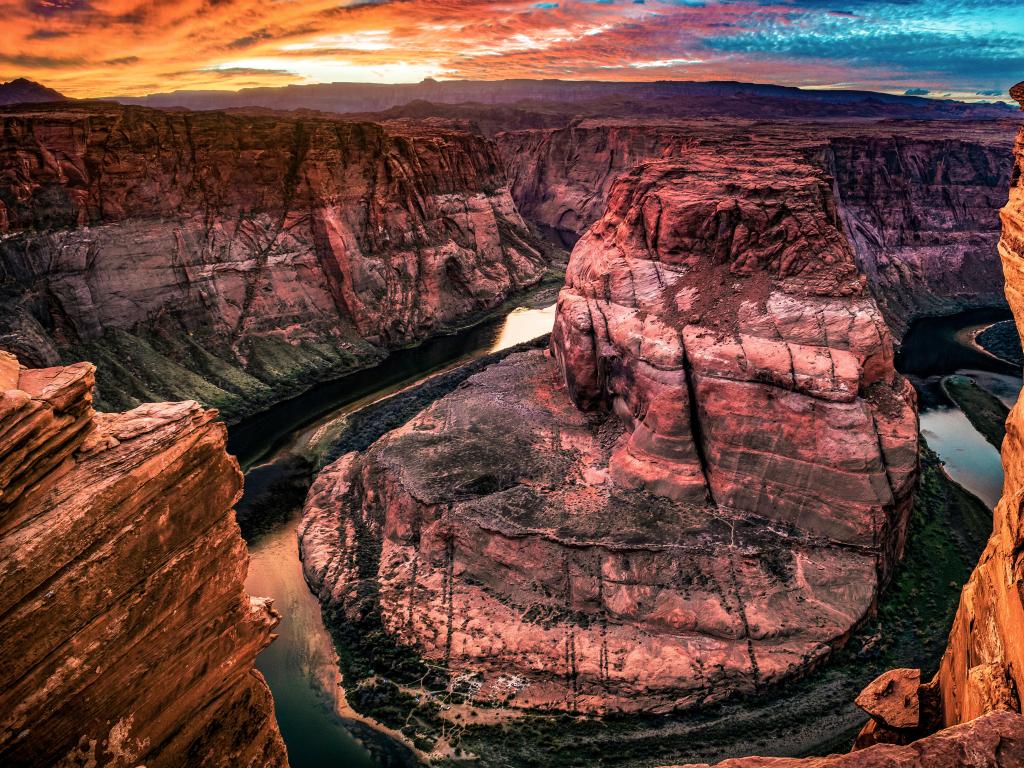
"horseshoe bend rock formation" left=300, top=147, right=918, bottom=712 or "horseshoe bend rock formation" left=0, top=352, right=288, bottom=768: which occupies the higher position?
"horseshoe bend rock formation" left=0, top=352, right=288, bottom=768

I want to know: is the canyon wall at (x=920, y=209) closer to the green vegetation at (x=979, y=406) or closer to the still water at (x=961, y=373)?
the still water at (x=961, y=373)

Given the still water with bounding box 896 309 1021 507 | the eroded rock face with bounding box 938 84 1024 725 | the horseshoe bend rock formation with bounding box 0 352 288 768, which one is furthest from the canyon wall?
the horseshoe bend rock formation with bounding box 0 352 288 768

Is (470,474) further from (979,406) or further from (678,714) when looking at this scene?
(979,406)

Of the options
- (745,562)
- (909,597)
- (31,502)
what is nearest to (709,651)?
(745,562)

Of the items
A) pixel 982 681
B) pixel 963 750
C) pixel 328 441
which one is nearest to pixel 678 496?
pixel 982 681

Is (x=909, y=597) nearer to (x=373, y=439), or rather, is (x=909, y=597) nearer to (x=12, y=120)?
(x=373, y=439)

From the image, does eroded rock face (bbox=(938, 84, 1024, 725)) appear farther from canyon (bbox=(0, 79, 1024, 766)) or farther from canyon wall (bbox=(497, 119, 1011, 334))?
canyon wall (bbox=(497, 119, 1011, 334))
